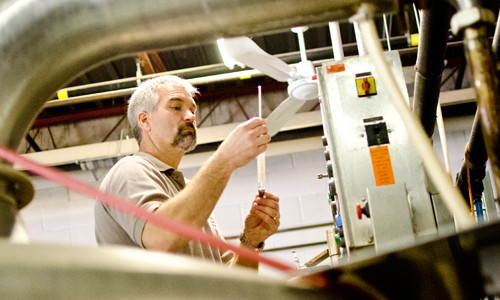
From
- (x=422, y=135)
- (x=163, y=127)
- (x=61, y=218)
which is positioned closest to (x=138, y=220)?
(x=163, y=127)

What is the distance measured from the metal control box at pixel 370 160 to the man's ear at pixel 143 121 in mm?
640

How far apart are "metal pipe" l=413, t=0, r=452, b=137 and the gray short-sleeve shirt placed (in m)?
0.74

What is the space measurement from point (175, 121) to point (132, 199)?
1.79 ft

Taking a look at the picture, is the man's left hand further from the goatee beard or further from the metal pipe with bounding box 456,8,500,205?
the metal pipe with bounding box 456,8,500,205

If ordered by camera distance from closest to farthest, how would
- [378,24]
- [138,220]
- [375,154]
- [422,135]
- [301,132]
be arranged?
[422,135] < [138,220] < [375,154] < [378,24] < [301,132]

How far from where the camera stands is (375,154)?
152cm

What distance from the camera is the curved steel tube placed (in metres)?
0.52

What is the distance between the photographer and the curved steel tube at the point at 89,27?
1.71 feet

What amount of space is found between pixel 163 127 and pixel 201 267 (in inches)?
52.8

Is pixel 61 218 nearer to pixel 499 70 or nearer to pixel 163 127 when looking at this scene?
pixel 163 127

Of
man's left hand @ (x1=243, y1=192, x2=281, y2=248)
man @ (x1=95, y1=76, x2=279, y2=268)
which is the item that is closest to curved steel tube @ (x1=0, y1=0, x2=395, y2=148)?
man @ (x1=95, y1=76, x2=279, y2=268)

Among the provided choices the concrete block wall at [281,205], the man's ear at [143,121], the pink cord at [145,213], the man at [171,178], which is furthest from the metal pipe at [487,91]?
the concrete block wall at [281,205]

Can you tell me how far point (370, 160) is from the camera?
1.52 metres

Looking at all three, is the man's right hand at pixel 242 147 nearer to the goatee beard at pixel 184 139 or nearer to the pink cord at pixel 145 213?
the goatee beard at pixel 184 139
